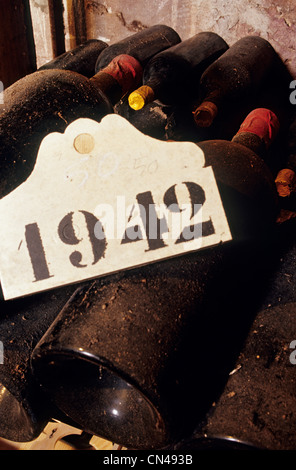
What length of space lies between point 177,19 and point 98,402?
1342 millimetres

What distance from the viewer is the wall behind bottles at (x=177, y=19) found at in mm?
1126

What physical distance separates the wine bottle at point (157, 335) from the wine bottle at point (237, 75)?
45 cm

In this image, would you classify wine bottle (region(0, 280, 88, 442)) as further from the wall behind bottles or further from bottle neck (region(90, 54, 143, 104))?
the wall behind bottles

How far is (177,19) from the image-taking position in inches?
52.0

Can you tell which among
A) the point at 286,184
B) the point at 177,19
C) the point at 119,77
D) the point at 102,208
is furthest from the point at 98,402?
the point at 177,19

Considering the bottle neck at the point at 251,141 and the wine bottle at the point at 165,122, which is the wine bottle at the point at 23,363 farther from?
the wine bottle at the point at 165,122

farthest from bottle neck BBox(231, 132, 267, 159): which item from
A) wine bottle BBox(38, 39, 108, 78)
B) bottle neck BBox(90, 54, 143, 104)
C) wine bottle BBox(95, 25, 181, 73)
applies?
wine bottle BBox(38, 39, 108, 78)

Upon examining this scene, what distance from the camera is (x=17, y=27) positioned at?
1587 mm

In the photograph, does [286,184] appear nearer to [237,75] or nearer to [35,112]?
[237,75]

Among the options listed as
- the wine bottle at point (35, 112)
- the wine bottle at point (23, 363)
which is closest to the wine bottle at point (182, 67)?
the wine bottle at point (35, 112)

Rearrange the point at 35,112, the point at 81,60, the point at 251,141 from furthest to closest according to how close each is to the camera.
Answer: the point at 81,60 → the point at 251,141 → the point at 35,112

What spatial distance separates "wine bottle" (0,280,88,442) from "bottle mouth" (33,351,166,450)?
56mm

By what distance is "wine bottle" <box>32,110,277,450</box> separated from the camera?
43 cm
